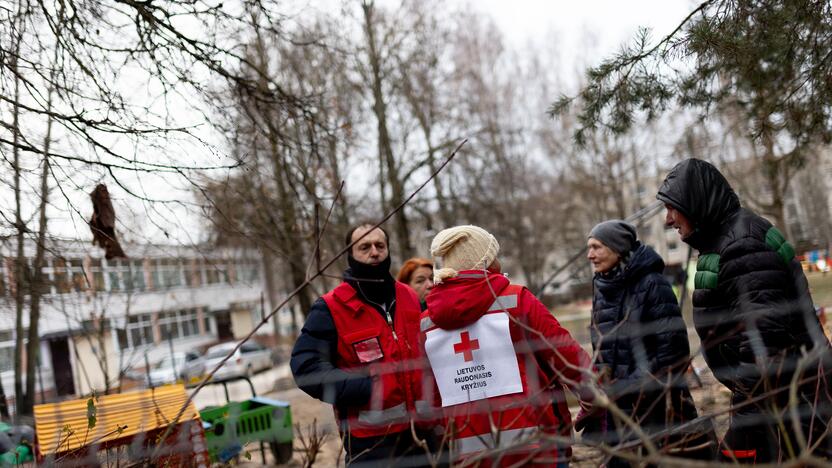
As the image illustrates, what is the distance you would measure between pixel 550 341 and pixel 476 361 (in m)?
0.26

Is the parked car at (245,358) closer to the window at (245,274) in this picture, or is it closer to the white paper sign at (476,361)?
the window at (245,274)

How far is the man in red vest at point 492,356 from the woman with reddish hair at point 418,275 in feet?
5.43

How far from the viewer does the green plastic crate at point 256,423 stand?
5.93 meters

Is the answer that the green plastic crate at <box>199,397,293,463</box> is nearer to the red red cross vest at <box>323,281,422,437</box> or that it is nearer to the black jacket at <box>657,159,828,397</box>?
the red red cross vest at <box>323,281,422,437</box>

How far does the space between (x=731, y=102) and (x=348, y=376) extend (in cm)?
359

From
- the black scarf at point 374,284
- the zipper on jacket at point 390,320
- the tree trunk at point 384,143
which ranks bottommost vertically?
the zipper on jacket at point 390,320

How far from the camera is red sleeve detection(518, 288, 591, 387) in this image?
2.22 metres

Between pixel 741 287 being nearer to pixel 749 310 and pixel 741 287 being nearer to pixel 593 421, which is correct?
pixel 749 310

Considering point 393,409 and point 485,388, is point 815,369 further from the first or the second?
point 393,409

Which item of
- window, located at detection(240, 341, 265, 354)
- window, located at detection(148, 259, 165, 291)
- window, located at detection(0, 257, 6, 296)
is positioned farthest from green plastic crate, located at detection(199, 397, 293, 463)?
window, located at detection(240, 341, 265, 354)

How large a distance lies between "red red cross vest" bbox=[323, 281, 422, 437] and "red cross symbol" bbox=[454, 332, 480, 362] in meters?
0.30

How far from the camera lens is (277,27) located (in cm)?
455

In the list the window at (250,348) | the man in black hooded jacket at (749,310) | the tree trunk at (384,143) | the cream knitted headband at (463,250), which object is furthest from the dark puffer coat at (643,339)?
the window at (250,348)

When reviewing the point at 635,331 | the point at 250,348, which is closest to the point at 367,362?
the point at 635,331
